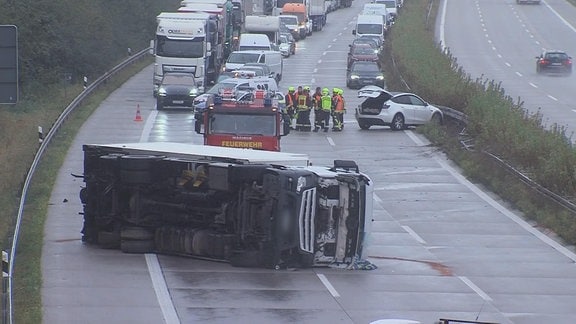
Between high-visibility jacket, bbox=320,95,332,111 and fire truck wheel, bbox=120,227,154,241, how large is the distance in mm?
20905

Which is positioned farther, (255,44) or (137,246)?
(255,44)

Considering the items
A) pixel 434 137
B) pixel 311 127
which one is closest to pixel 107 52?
pixel 311 127

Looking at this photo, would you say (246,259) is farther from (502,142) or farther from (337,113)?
(337,113)

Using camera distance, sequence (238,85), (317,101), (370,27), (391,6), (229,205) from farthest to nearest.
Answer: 1. (391,6)
2. (370,27)
3. (238,85)
4. (317,101)
5. (229,205)

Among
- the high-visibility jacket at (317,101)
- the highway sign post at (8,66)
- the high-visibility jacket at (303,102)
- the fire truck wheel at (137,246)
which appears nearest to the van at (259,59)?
the high-visibility jacket at (317,101)

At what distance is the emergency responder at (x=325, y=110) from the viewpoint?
41656 millimetres

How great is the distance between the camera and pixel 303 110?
41844mm

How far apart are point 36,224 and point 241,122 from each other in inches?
204

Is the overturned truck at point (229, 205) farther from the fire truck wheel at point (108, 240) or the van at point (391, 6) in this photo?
the van at point (391, 6)

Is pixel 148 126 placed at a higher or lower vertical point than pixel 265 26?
lower

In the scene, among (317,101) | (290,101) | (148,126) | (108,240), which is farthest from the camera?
(148,126)

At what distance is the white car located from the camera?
Result: 43250 mm

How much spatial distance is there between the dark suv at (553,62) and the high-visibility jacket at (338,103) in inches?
1047

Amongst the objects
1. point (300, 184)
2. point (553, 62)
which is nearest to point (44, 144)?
point (300, 184)
